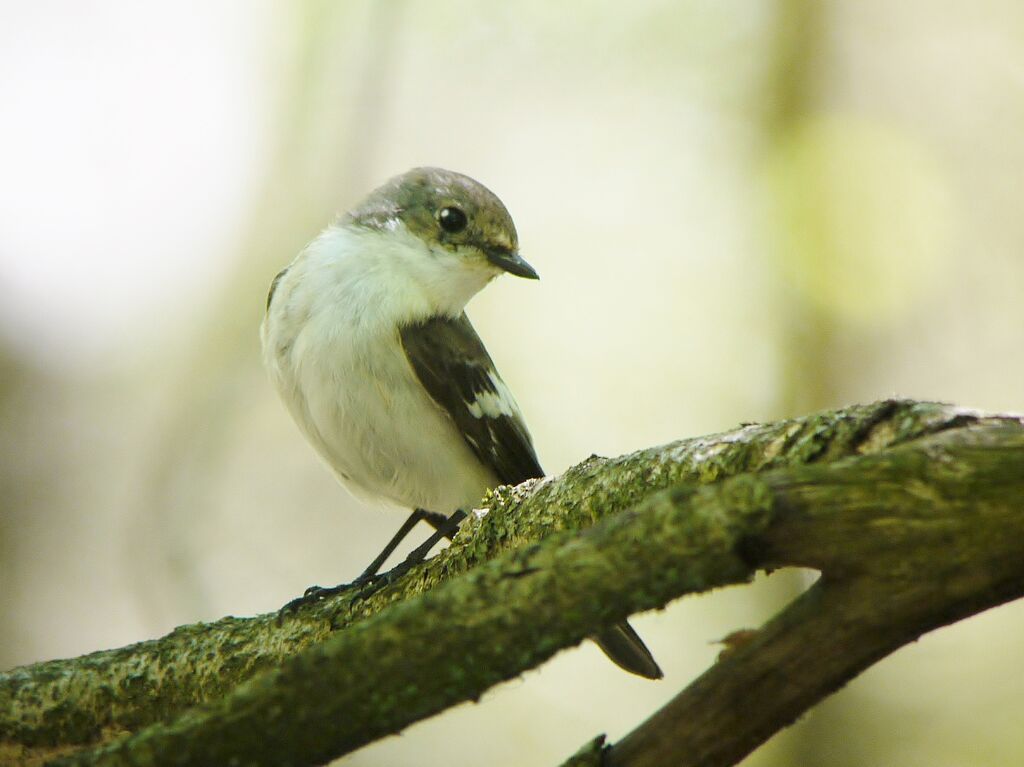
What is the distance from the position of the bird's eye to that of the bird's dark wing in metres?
0.48

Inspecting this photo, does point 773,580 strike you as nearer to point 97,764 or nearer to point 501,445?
point 501,445

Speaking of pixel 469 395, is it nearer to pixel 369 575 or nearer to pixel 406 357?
pixel 406 357

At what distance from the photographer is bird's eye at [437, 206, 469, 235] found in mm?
5078

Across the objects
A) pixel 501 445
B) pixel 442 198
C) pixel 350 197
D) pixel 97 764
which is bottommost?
pixel 97 764

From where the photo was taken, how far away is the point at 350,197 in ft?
25.7

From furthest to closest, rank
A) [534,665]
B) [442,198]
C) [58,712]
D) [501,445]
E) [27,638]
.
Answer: [27,638]
[442,198]
[501,445]
[58,712]
[534,665]

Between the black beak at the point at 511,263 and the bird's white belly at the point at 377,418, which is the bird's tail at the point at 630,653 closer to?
the bird's white belly at the point at 377,418

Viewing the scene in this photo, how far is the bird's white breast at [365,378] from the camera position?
4.45m

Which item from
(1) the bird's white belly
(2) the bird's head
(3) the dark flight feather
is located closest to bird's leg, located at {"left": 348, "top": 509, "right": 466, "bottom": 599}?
(1) the bird's white belly

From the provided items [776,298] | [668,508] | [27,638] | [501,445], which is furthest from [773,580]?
[668,508]

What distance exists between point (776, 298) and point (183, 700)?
584 cm

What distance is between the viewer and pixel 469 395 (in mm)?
4672

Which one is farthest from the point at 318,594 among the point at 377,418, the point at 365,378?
the point at 365,378

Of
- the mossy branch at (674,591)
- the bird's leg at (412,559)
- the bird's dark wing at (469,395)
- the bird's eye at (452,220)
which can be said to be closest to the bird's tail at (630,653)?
the bird's leg at (412,559)
